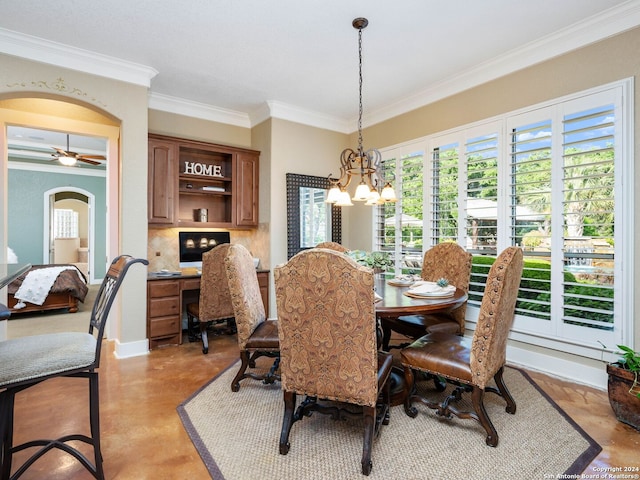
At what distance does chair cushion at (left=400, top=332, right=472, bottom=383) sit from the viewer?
2.01 metres

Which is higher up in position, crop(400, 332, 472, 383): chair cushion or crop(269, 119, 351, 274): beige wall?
crop(269, 119, 351, 274): beige wall

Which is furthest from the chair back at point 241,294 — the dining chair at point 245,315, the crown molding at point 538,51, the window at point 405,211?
the crown molding at point 538,51

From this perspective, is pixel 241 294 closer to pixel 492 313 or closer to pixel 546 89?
pixel 492 313

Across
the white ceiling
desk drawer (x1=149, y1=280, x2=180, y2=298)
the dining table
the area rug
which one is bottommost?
the area rug

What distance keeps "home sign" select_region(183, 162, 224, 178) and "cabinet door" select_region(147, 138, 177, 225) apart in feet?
0.90

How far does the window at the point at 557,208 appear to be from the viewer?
8.63 ft

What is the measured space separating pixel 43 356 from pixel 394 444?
6.09 feet

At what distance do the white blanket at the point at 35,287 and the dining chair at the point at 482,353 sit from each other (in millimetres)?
5541

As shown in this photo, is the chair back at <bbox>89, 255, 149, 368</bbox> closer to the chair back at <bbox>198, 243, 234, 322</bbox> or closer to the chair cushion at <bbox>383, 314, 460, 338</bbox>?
the chair back at <bbox>198, 243, 234, 322</bbox>

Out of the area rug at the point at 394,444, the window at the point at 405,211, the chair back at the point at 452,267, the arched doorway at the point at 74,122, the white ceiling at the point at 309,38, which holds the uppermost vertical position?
the white ceiling at the point at 309,38

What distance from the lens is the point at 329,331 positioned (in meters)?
1.74

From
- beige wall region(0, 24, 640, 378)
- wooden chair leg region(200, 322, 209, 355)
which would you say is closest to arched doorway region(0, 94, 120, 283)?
beige wall region(0, 24, 640, 378)

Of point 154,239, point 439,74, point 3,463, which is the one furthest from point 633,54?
point 154,239

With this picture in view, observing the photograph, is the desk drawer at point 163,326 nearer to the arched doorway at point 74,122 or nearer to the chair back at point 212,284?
the chair back at point 212,284
